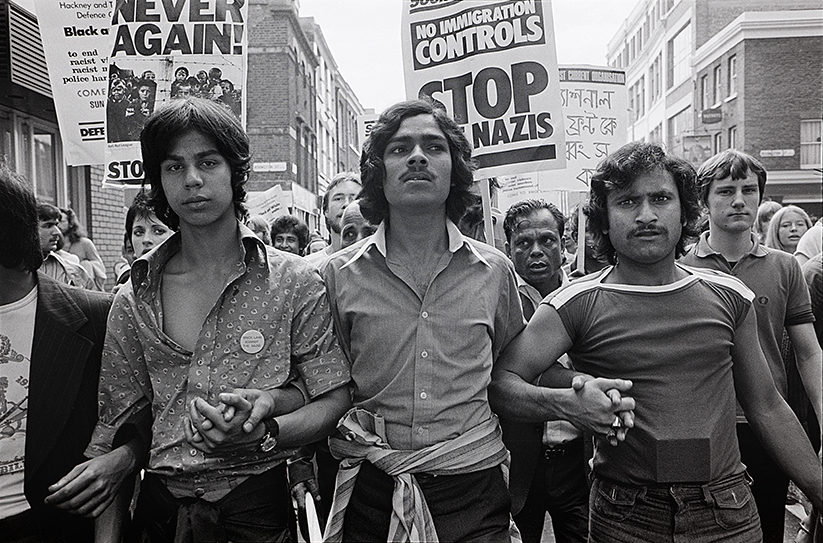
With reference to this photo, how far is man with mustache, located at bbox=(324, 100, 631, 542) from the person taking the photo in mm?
2588

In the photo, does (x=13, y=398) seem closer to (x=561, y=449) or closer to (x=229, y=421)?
(x=229, y=421)

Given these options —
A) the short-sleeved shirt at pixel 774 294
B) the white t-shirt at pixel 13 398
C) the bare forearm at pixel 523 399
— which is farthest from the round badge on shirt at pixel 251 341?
the short-sleeved shirt at pixel 774 294

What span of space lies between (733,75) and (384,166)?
34106 millimetres

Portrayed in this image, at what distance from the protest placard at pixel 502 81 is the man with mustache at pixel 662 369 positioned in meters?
1.65

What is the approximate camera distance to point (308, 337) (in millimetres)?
2598

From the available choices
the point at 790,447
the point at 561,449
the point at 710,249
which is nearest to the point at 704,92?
the point at 710,249

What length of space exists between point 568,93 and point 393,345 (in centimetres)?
566

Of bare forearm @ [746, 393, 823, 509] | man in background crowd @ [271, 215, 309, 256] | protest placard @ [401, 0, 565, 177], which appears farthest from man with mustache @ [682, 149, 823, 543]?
man in background crowd @ [271, 215, 309, 256]

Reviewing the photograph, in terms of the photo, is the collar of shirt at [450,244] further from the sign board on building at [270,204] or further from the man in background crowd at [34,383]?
the sign board on building at [270,204]

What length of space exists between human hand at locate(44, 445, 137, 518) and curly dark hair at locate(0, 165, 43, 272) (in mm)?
687

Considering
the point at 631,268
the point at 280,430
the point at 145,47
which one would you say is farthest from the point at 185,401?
the point at 145,47

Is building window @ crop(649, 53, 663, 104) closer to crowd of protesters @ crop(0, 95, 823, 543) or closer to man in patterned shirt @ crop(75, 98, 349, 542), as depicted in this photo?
crowd of protesters @ crop(0, 95, 823, 543)

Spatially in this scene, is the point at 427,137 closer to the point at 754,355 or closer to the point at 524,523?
the point at 754,355

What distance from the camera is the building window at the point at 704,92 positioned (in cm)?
3638
